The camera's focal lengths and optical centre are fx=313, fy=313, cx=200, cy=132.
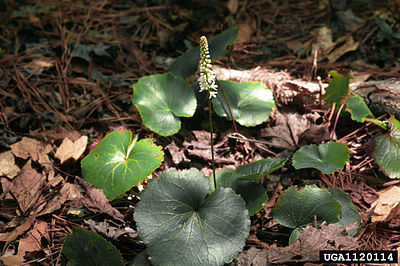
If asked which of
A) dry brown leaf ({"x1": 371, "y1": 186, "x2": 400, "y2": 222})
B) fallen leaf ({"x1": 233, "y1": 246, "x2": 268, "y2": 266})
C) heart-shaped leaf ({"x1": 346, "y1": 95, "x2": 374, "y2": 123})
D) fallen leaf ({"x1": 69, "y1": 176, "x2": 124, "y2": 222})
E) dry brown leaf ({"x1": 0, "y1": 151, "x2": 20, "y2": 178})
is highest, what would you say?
heart-shaped leaf ({"x1": 346, "y1": 95, "x2": 374, "y2": 123})

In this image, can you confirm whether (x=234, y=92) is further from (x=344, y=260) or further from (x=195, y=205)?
(x=344, y=260)

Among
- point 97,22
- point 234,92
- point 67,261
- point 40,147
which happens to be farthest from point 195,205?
point 97,22

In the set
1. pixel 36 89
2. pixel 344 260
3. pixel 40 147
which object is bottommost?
pixel 344 260

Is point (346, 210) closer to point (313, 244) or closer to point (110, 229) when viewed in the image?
point (313, 244)

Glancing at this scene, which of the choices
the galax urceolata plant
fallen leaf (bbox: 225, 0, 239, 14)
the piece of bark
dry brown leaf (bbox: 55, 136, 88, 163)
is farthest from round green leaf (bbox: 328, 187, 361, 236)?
fallen leaf (bbox: 225, 0, 239, 14)

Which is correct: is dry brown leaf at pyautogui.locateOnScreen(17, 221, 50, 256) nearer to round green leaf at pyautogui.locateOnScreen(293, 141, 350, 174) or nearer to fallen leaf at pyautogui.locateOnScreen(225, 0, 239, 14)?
round green leaf at pyautogui.locateOnScreen(293, 141, 350, 174)

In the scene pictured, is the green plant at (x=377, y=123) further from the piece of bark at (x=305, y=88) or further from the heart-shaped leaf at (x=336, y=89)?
the piece of bark at (x=305, y=88)
